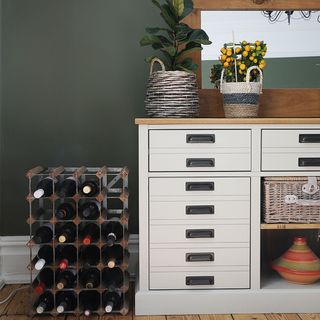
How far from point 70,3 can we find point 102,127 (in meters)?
0.68

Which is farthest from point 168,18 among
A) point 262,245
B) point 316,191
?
point 262,245

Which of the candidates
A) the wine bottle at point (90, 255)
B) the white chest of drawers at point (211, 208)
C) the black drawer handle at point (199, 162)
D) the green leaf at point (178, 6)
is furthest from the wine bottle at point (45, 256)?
the green leaf at point (178, 6)

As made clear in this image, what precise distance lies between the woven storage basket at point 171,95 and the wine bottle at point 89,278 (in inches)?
31.1

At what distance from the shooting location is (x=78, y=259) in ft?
8.66

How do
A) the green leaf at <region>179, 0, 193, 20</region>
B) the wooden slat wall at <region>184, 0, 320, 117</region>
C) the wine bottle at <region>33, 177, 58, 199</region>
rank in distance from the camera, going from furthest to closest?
the wooden slat wall at <region>184, 0, 320, 117</region> → the green leaf at <region>179, 0, 193, 20</region> → the wine bottle at <region>33, 177, 58, 199</region>

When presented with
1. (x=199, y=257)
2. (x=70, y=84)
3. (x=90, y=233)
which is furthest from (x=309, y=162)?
(x=70, y=84)

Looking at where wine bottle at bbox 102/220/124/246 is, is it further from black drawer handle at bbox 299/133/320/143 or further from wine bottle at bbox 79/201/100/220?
black drawer handle at bbox 299/133/320/143

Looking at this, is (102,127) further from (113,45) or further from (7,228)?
(7,228)

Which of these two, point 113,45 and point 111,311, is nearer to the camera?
point 111,311

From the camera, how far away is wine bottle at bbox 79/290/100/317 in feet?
8.68

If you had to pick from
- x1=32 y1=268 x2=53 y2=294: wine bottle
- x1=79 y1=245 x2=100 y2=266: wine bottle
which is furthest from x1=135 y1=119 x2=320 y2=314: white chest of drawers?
x1=32 y1=268 x2=53 y2=294: wine bottle

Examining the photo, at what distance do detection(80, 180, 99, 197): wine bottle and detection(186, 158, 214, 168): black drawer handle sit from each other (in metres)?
0.44

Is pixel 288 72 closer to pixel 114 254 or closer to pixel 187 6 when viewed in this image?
pixel 187 6

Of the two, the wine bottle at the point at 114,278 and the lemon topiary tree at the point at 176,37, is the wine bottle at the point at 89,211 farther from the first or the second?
the lemon topiary tree at the point at 176,37
